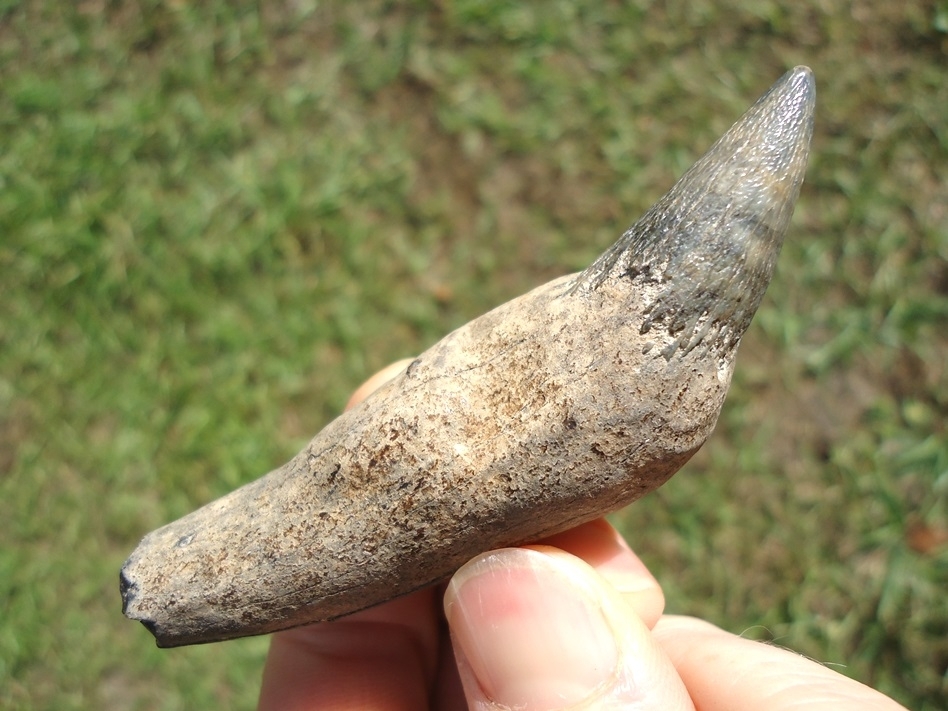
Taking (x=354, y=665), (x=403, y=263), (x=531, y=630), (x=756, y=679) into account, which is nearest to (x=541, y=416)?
(x=531, y=630)

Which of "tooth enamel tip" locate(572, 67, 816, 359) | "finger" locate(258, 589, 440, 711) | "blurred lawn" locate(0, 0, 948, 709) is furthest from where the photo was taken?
"blurred lawn" locate(0, 0, 948, 709)

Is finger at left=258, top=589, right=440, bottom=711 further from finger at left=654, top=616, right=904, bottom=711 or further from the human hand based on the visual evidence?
finger at left=654, top=616, right=904, bottom=711

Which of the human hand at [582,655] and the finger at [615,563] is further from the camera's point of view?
the finger at [615,563]

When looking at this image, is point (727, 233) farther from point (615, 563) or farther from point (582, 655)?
point (615, 563)

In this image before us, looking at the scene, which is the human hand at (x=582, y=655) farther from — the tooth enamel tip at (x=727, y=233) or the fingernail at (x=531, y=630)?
the tooth enamel tip at (x=727, y=233)

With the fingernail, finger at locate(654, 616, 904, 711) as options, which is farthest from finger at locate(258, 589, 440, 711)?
finger at locate(654, 616, 904, 711)

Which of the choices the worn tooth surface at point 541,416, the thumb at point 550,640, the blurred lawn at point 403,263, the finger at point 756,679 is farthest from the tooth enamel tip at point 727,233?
the blurred lawn at point 403,263

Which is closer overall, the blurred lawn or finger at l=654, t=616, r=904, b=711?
finger at l=654, t=616, r=904, b=711
